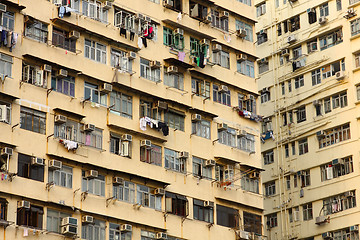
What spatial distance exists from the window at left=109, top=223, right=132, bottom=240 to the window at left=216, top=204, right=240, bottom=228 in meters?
4.47

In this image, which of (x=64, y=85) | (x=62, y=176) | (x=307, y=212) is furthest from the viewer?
(x=307, y=212)

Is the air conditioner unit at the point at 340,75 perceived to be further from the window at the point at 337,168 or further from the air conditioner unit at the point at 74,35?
the air conditioner unit at the point at 74,35

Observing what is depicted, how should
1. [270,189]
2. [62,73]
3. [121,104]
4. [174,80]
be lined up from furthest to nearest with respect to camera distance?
[270,189] → [174,80] → [121,104] → [62,73]

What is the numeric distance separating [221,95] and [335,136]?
758 cm

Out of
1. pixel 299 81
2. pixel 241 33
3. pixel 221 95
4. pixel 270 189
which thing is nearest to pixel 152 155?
pixel 221 95

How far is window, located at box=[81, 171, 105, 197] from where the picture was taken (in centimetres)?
3042

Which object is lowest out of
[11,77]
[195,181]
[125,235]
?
[125,235]

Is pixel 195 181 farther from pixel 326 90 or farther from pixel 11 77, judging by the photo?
pixel 326 90

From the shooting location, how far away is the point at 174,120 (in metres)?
33.9

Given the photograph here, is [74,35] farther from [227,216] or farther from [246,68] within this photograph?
[227,216]

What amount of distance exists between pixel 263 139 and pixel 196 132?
10.4 metres

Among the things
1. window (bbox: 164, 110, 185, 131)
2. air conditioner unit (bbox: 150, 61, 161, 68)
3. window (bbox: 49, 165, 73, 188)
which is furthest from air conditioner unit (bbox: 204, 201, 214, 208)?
window (bbox: 49, 165, 73, 188)

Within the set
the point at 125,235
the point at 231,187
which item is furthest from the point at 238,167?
the point at 125,235

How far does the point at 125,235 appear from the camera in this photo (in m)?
30.8
